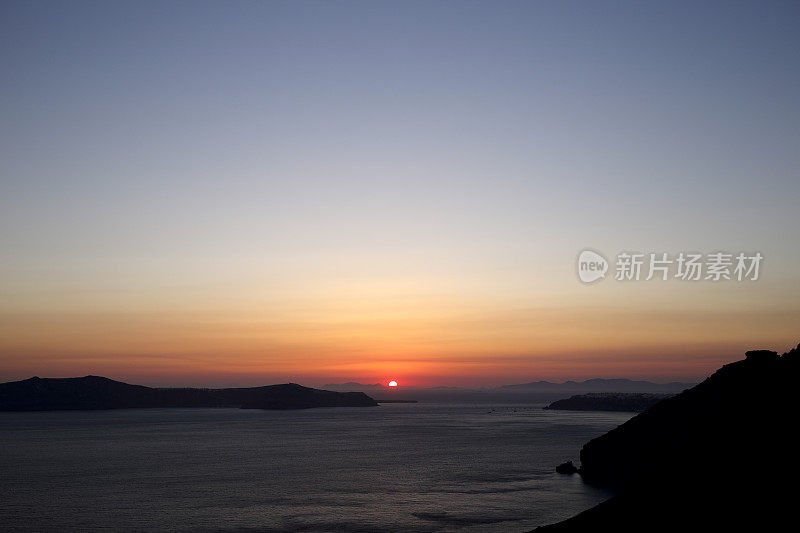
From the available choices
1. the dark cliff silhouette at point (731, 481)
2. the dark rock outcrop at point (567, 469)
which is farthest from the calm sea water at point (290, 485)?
the dark cliff silhouette at point (731, 481)

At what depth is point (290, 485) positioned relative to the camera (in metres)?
A: 61.6

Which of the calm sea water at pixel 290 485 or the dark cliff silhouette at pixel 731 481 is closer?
the dark cliff silhouette at pixel 731 481

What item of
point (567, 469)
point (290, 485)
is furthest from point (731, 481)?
point (290, 485)

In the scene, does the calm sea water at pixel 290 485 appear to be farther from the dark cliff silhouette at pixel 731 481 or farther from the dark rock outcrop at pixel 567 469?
the dark cliff silhouette at pixel 731 481

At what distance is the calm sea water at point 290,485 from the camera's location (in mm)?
45062

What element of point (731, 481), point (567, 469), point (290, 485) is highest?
point (731, 481)

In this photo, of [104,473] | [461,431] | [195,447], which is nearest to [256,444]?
[195,447]

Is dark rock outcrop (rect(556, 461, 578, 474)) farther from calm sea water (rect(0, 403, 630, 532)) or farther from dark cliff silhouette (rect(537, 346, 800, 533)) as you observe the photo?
dark cliff silhouette (rect(537, 346, 800, 533))

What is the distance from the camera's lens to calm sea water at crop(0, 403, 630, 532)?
45.1 m

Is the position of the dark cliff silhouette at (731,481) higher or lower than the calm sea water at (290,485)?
higher

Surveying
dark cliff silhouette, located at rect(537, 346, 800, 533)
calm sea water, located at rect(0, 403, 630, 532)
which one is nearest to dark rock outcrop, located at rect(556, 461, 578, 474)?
calm sea water, located at rect(0, 403, 630, 532)

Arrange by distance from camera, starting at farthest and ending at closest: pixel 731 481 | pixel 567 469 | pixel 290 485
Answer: pixel 567 469 < pixel 290 485 < pixel 731 481

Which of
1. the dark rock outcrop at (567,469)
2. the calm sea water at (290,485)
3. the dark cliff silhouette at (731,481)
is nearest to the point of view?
the dark cliff silhouette at (731,481)

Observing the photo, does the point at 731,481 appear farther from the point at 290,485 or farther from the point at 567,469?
the point at 290,485
